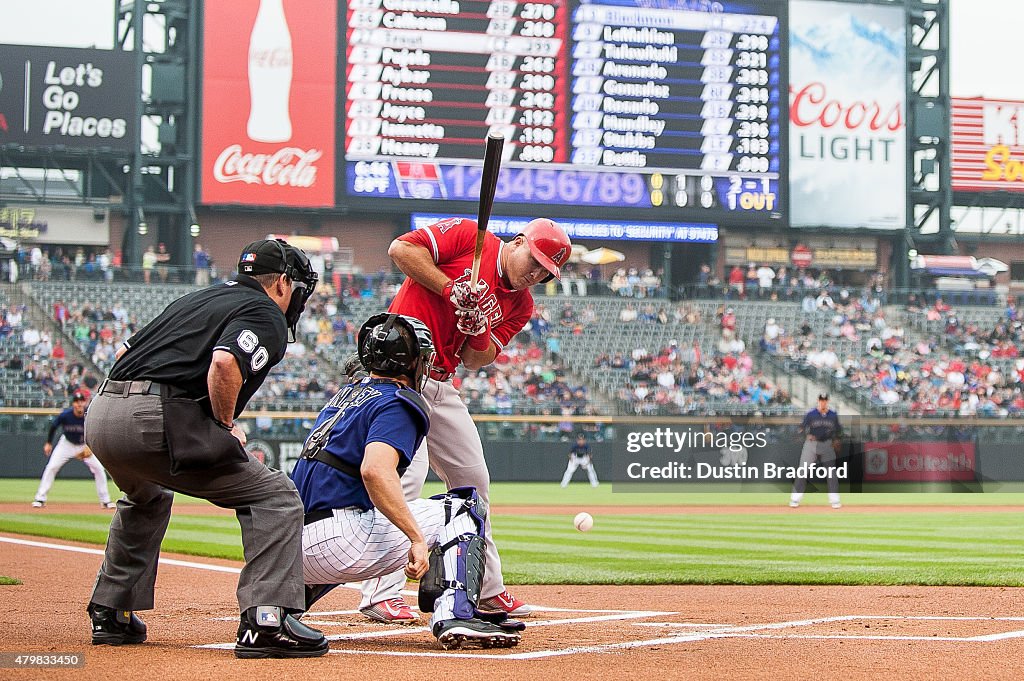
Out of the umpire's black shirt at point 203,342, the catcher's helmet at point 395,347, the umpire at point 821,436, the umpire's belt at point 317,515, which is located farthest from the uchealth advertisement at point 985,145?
the umpire's black shirt at point 203,342

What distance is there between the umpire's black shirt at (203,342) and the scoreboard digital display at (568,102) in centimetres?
2487

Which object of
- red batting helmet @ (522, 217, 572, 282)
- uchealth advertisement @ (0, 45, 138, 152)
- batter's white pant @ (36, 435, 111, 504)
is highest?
uchealth advertisement @ (0, 45, 138, 152)

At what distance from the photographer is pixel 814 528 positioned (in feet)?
46.7

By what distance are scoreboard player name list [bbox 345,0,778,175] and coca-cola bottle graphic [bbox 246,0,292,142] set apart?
155cm

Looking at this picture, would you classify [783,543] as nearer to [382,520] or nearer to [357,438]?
[382,520]

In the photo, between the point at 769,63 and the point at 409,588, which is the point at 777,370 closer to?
the point at 769,63

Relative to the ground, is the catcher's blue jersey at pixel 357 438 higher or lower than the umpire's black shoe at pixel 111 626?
higher

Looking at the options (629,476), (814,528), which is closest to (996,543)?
(814,528)

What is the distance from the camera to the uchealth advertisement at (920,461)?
23703 millimetres

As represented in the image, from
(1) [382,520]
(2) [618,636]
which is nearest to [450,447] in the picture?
(1) [382,520]

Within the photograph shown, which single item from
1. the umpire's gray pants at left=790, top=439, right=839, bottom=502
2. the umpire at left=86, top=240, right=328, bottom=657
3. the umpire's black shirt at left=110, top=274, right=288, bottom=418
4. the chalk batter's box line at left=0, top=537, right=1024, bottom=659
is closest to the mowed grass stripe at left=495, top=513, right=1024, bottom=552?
the umpire's gray pants at left=790, top=439, right=839, bottom=502

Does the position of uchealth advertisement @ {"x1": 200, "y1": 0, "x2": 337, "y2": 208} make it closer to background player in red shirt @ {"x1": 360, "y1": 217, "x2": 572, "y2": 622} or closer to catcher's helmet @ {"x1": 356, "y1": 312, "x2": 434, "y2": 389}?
background player in red shirt @ {"x1": 360, "y1": 217, "x2": 572, "y2": 622}

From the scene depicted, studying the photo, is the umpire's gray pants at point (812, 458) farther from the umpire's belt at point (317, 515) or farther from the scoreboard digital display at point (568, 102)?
the umpire's belt at point (317, 515)

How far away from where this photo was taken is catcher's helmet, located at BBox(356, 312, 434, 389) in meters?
4.61
